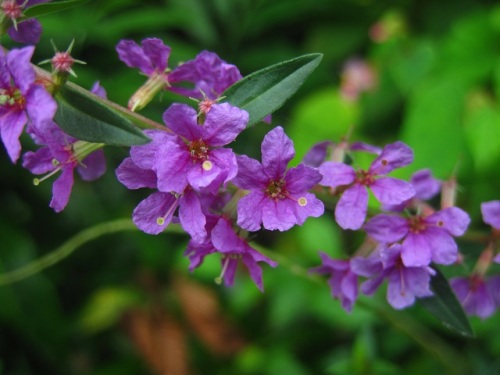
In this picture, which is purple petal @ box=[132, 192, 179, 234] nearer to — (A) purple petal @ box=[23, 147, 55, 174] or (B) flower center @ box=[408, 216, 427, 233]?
(A) purple petal @ box=[23, 147, 55, 174]

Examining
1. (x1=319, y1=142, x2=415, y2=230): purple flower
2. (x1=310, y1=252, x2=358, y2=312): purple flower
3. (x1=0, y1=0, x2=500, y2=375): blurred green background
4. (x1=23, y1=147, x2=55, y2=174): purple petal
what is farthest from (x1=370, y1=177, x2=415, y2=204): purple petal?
(x1=0, y1=0, x2=500, y2=375): blurred green background

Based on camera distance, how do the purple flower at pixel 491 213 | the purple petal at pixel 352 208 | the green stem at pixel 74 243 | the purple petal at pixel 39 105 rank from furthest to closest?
the green stem at pixel 74 243 < the purple flower at pixel 491 213 < the purple petal at pixel 352 208 < the purple petal at pixel 39 105

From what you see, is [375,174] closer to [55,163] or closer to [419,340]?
[55,163]

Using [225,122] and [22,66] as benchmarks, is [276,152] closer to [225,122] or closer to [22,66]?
[225,122]

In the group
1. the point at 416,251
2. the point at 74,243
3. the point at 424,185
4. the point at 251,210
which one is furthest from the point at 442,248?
the point at 74,243

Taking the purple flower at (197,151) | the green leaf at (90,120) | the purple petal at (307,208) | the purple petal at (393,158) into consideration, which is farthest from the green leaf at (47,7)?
the purple petal at (393,158)

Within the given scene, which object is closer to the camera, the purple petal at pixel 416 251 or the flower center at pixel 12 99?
the flower center at pixel 12 99

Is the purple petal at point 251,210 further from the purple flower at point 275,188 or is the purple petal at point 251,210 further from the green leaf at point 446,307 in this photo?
the green leaf at point 446,307
